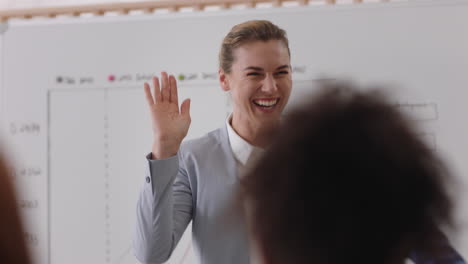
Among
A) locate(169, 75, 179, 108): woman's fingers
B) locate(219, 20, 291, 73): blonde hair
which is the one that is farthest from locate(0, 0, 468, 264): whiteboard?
locate(169, 75, 179, 108): woman's fingers

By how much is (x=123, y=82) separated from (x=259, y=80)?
2.54 ft

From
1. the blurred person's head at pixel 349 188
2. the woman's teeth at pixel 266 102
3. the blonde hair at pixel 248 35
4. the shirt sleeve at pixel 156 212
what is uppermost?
the blonde hair at pixel 248 35

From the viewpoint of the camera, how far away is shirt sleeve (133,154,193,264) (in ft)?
3.41

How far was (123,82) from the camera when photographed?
75.5 inches

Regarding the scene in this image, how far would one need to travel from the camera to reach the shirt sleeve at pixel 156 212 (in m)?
1.04

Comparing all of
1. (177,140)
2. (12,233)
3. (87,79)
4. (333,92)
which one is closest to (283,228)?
(333,92)

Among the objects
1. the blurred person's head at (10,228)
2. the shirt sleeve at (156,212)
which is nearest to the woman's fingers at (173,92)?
the shirt sleeve at (156,212)

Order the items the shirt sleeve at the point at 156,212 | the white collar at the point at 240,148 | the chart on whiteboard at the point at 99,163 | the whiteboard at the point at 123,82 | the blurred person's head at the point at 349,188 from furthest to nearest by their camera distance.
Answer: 1. the chart on whiteboard at the point at 99,163
2. the whiteboard at the point at 123,82
3. the white collar at the point at 240,148
4. the shirt sleeve at the point at 156,212
5. the blurred person's head at the point at 349,188

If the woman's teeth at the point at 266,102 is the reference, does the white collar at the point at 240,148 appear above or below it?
below

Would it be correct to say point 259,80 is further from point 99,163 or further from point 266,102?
point 99,163

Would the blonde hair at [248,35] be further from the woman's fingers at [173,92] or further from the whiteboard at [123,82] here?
the whiteboard at [123,82]

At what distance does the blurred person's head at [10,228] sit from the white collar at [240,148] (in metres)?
0.86

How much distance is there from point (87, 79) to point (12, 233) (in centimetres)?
157

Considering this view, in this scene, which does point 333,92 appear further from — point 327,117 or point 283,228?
point 283,228
